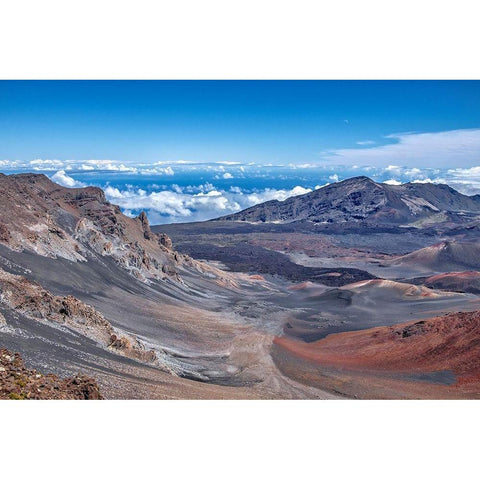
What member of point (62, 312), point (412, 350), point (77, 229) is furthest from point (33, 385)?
point (77, 229)

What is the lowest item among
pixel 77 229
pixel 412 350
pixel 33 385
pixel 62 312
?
pixel 412 350

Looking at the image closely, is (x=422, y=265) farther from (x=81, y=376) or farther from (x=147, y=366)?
(x=81, y=376)

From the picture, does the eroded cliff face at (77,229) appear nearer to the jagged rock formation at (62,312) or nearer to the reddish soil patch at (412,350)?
the jagged rock formation at (62,312)

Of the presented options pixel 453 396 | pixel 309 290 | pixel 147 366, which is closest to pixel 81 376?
pixel 147 366

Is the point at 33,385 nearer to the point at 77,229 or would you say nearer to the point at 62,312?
the point at 62,312

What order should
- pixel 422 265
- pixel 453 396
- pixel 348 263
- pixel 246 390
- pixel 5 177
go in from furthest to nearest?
pixel 348 263
pixel 422 265
pixel 5 177
pixel 246 390
pixel 453 396

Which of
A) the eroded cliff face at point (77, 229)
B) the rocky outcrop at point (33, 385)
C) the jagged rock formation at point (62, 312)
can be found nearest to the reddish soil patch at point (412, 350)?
the jagged rock formation at point (62, 312)
